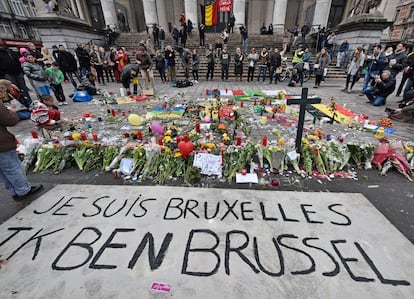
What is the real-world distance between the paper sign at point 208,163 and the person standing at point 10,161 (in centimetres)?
249

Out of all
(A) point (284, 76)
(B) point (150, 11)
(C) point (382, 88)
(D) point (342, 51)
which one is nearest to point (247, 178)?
(C) point (382, 88)

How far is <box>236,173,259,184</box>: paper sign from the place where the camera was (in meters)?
3.24

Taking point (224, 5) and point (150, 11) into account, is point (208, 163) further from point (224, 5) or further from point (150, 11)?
point (150, 11)

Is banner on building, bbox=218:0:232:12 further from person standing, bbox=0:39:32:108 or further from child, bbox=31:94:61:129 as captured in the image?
child, bbox=31:94:61:129

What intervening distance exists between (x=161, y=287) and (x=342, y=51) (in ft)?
54.9

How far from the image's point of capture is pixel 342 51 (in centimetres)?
1338

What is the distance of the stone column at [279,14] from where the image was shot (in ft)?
59.2

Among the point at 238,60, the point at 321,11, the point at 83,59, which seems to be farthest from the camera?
the point at 321,11

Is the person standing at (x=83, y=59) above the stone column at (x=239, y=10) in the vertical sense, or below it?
below

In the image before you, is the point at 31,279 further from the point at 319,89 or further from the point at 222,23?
the point at 222,23

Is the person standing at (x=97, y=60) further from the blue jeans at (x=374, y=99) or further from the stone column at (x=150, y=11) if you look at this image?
the blue jeans at (x=374, y=99)

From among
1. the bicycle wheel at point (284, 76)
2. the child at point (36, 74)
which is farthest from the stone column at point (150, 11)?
the child at point (36, 74)

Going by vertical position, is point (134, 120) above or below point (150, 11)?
below

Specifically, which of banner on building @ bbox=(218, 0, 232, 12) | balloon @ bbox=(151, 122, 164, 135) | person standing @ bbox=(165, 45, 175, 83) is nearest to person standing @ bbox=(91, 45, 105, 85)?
person standing @ bbox=(165, 45, 175, 83)
